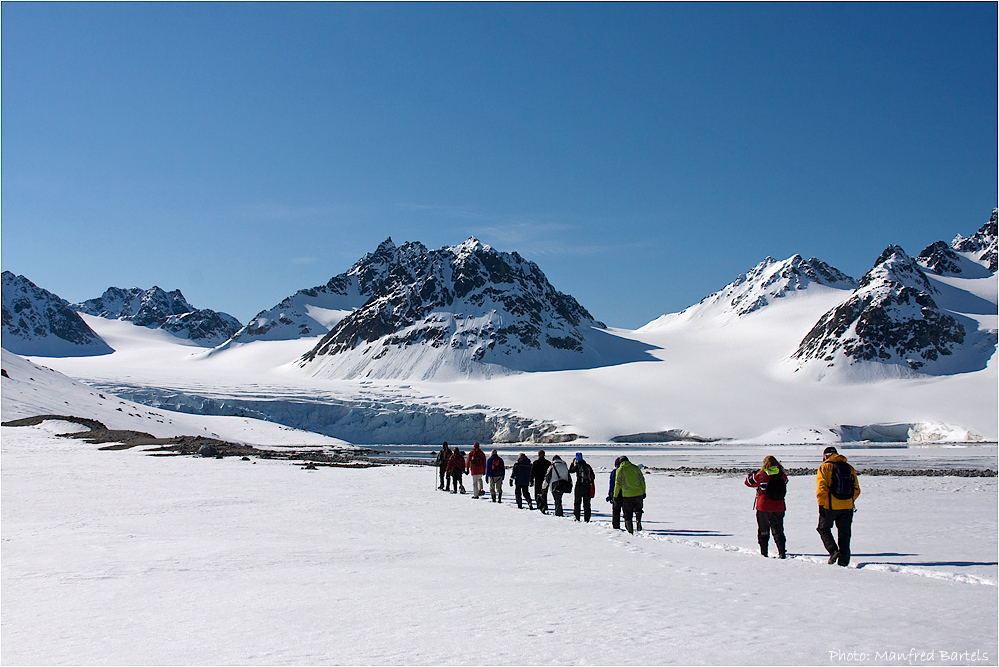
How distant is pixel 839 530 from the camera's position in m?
10.7

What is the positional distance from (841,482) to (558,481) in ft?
25.1

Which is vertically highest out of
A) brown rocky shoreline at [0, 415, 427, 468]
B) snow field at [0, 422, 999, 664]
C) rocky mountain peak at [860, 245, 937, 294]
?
rocky mountain peak at [860, 245, 937, 294]

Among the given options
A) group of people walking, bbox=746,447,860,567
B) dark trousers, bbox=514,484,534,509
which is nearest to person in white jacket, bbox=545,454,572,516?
dark trousers, bbox=514,484,534,509

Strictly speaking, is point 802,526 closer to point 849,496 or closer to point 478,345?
point 849,496

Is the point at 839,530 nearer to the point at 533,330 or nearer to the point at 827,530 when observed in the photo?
the point at 827,530

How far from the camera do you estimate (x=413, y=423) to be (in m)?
94.1

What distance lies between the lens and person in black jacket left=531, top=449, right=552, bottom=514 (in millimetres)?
17517

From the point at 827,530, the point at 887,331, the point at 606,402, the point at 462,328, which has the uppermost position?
the point at 887,331

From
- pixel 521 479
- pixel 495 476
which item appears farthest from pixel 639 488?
pixel 495 476

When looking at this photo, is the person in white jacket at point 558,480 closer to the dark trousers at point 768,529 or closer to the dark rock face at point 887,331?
the dark trousers at point 768,529

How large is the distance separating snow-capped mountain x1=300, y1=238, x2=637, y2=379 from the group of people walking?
12070 centimetres

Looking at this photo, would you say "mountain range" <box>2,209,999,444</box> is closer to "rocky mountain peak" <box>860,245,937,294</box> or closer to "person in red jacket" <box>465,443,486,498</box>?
"rocky mountain peak" <box>860,245,937,294</box>

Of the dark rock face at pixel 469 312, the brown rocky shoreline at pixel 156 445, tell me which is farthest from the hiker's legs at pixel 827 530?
the dark rock face at pixel 469 312

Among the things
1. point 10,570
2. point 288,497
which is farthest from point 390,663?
point 288,497
